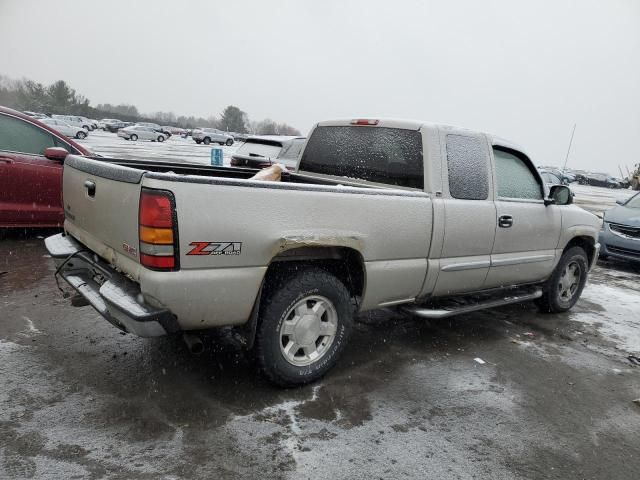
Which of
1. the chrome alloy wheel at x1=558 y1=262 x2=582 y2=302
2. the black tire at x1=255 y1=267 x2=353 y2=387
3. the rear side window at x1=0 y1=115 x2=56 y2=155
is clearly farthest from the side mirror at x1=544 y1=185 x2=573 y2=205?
the rear side window at x1=0 y1=115 x2=56 y2=155

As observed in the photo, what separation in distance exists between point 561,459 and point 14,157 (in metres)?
6.64

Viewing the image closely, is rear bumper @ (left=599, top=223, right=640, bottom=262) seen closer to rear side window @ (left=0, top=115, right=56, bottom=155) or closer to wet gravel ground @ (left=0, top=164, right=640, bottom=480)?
wet gravel ground @ (left=0, top=164, right=640, bottom=480)

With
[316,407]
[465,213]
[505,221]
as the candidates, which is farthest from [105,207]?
[505,221]

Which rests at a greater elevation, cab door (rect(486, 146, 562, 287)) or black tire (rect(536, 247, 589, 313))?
cab door (rect(486, 146, 562, 287))

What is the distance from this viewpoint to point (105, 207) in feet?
9.89

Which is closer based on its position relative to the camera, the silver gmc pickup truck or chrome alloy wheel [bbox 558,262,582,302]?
the silver gmc pickup truck

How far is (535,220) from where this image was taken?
472 cm

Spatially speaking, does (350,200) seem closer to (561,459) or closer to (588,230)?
(561,459)

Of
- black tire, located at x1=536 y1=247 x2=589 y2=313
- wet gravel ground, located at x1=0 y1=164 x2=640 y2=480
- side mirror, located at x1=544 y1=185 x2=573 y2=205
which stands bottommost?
wet gravel ground, located at x1=0 y1=164 x2=640 y2=480

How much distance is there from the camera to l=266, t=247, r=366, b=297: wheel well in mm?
3150

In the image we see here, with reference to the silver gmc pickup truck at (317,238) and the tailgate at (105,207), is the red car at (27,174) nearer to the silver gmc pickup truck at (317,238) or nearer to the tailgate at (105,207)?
the silver gmc pickup truck at (317,238)

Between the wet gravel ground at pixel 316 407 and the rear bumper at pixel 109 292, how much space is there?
1.92ft

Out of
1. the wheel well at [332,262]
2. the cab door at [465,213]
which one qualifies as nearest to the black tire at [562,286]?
the cab door at [465,213]

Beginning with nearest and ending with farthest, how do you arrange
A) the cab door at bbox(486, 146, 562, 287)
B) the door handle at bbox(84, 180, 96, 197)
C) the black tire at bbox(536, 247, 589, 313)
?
1. the door handle at bbox(84, 180, 96, 197)
2. the cab door at bbox(486, 146, 562, 287)
3. the black tire at bbox(536, 247, 589, 313)
